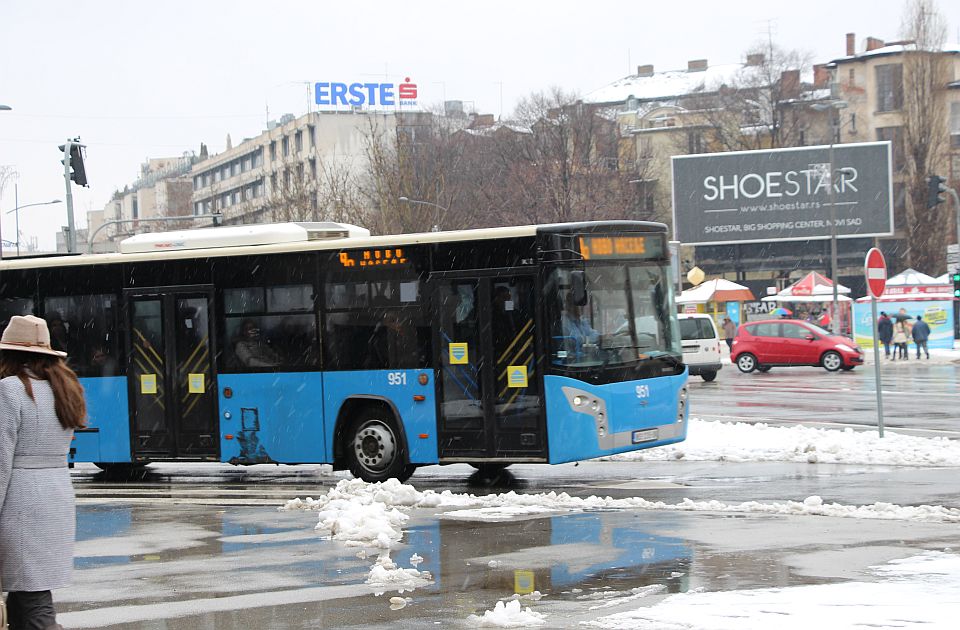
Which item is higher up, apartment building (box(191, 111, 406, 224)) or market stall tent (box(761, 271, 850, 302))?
apartment building (box(191, 111, 406, 224))

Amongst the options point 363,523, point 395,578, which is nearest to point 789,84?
point 363,523

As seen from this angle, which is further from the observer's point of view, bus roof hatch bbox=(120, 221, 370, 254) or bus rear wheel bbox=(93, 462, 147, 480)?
bus rear wheel bbox=(93, 462, 147, 480)

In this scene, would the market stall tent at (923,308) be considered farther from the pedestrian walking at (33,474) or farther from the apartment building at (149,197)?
the apartment building at (149,197)

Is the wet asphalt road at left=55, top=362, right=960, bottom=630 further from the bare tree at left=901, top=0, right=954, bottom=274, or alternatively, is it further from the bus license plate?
the bare tree at left=901, top=0, right=954, bottom=274

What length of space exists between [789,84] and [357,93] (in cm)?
3880

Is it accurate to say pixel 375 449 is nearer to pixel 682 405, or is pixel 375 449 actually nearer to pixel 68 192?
pixel 682 405

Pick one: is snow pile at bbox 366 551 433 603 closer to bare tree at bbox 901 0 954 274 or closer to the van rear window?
the van rear window

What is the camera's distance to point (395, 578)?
931 cm

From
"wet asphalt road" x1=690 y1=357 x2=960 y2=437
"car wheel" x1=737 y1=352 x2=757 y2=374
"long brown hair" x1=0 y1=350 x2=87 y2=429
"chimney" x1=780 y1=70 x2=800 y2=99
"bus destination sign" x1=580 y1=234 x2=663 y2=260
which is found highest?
"chimney" x1=780 y1=70 x2=800 y2=99

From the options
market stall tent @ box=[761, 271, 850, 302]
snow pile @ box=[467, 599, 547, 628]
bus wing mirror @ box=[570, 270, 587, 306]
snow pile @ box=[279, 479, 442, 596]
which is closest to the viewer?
snow pile @ box=[467, 599, 547, 628]

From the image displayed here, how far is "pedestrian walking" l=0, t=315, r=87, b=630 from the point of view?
19.6 ft

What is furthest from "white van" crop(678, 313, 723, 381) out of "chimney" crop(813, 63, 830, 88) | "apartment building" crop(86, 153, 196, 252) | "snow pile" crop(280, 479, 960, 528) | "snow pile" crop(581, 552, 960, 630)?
"apartment building" crop(86, 153, 196, 252)

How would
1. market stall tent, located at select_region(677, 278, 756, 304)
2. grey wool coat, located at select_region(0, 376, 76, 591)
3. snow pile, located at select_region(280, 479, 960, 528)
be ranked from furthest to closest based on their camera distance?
market stall tent, located at select_region(677, 278, 756, 304)
snow pile, located at select_region(280, 479, 960, 528)
grey wool coat, located at select_region(0, 376, 76, 591)

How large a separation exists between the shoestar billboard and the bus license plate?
204 feet
